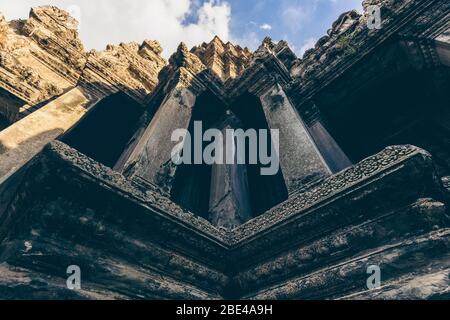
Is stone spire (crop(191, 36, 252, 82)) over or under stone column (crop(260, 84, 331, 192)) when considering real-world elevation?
over

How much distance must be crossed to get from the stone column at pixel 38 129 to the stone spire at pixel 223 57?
7.83 metres

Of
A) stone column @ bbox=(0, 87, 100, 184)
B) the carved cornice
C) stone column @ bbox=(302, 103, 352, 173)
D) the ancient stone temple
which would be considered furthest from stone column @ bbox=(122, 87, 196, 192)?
stone column @ bbox=(302, 103, 352, 173)

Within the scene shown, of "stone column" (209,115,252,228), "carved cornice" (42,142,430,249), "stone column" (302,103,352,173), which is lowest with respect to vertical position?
"carved cornice" (42,142,430,249)

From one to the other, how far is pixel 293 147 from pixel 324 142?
1.47m

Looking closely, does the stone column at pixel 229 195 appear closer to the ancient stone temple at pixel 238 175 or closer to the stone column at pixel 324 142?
the ancient stone temple at pixel 238 175

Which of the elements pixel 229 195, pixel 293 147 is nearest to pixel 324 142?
pixel 293 147

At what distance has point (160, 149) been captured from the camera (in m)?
4.99

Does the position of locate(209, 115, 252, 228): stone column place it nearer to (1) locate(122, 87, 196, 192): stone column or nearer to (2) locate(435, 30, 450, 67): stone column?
(1) locate(122, 87, 196, 192): stone column

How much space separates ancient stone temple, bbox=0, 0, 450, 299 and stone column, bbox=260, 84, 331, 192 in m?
0.03

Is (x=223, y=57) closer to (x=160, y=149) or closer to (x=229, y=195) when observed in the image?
(x=160, y=149)

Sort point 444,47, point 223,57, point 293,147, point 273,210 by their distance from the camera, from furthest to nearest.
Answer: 1. point 223,57
2. point 444,47
3. point 293,147
4. point 273,210

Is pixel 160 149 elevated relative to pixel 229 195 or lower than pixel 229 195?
elevated

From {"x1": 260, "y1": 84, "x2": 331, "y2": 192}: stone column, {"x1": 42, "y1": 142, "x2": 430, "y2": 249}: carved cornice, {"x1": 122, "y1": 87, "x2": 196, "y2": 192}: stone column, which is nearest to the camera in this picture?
{"x1": 42, "y1": 142, "x2": 430, "y2": 249}: carved cornice

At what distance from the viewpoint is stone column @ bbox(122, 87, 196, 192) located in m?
4.46
